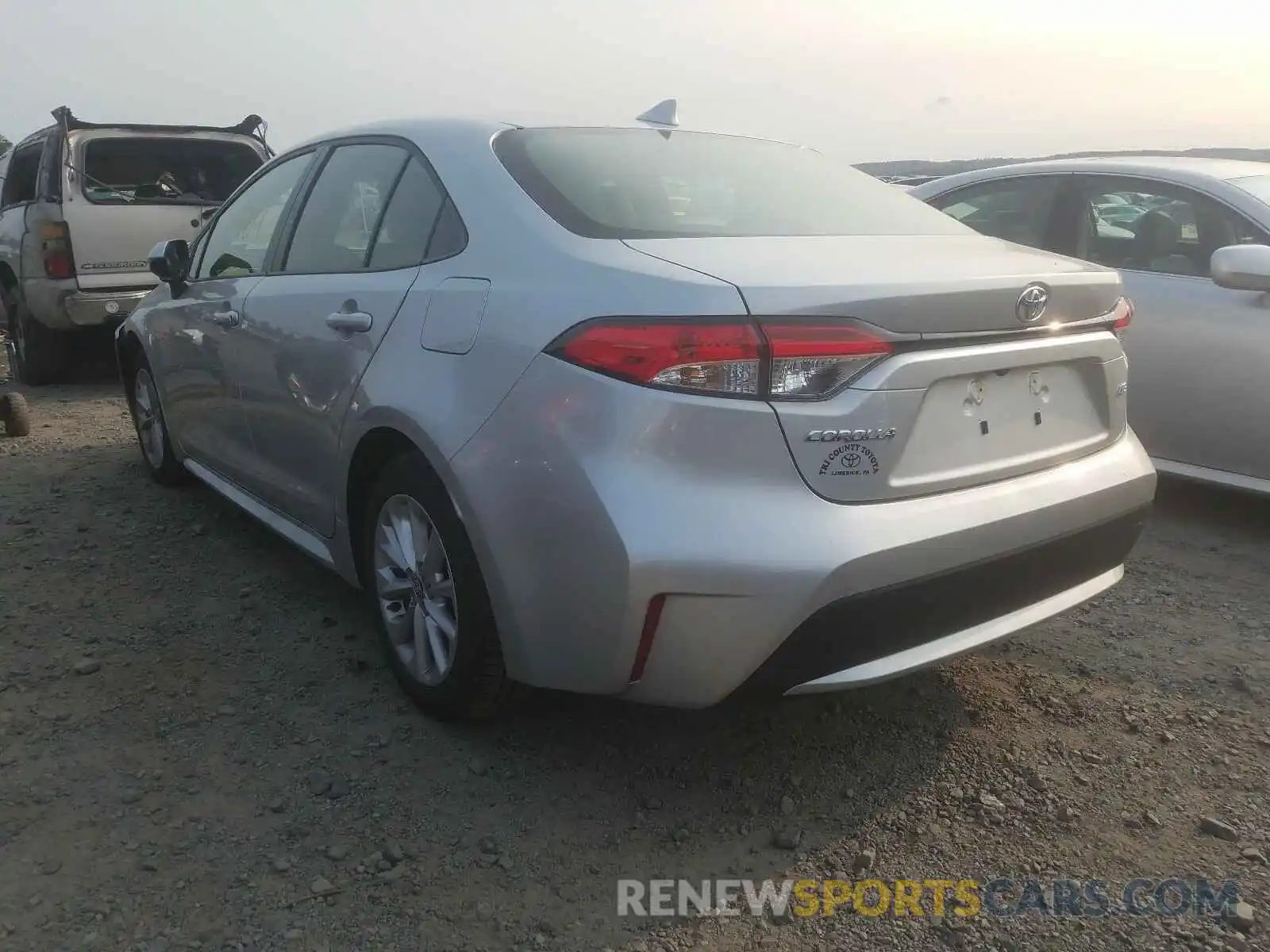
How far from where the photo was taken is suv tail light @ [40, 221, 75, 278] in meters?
6.98

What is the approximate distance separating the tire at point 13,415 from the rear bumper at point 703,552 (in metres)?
4.52

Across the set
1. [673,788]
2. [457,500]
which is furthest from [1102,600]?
[457,500]

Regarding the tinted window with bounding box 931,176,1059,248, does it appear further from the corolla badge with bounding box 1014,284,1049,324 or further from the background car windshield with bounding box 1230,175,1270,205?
the corolla badge with bounding box 1014,284,1049,324

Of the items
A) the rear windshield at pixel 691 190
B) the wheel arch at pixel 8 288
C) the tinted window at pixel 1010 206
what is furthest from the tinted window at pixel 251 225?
the wheel arch at pixel 8 288

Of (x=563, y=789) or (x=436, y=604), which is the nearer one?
(x=563, y=789)

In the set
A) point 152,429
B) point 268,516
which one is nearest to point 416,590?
point 268,516

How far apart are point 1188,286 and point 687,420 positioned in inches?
124

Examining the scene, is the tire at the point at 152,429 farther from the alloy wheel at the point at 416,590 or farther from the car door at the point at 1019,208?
the car door at the point at 1019,208

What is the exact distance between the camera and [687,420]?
2.04 metres

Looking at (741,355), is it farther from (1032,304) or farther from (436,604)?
(436,604)

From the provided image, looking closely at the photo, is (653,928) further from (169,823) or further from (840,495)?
(169,823)

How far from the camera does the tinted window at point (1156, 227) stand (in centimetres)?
432

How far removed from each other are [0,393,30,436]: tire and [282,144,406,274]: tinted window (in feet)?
10.7

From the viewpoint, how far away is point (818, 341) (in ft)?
6.77
